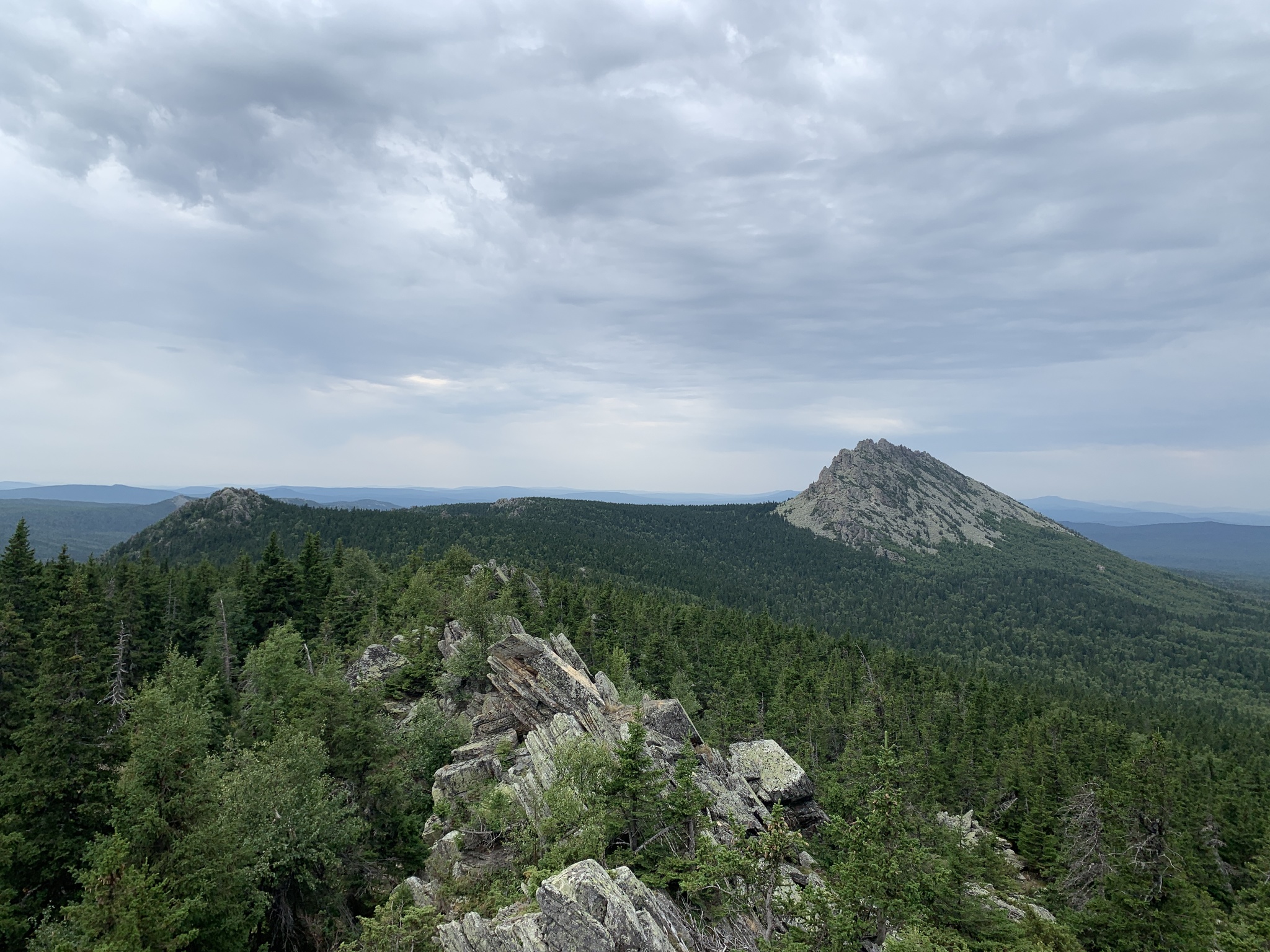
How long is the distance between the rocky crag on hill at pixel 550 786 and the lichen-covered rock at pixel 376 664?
0.20 meters

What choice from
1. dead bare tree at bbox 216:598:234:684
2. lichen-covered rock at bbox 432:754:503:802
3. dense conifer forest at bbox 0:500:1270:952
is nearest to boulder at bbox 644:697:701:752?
lichen-covered rock at bbox 432:754:503:802

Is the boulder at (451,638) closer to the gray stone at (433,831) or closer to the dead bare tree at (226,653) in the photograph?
the dead bare tree at (226,653)

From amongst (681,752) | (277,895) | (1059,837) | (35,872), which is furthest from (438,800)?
(1059,837)

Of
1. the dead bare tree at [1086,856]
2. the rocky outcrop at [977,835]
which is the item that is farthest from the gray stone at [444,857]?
the dead bare tree at [1086,856]

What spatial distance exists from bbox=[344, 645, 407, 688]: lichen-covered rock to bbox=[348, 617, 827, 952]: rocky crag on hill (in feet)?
0.65

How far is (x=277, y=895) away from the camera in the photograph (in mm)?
31141

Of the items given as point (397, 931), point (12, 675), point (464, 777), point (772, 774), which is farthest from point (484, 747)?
point (12, 675)

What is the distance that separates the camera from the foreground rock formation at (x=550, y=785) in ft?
74.2

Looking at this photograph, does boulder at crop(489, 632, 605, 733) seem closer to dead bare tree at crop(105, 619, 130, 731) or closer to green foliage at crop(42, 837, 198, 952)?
green foliage at crop(42, 837, 198, 952)

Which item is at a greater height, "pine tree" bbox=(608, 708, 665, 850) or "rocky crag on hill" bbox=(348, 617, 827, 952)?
"pine tree" bbox=(608, 708, 665, 850)

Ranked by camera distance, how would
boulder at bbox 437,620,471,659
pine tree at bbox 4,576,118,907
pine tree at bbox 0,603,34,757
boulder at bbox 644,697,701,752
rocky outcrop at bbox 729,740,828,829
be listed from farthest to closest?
boulder at bbox 437,620,471,659
rocky outcrop at bbox 729,740,828,829
boulder at bbox 644,697,701,752
pine tree at bbox 0,603,34,757
pine tree at bbox 4,576,118,907

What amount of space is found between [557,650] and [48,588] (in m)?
54.1

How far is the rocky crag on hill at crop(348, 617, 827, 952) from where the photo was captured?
74.5ft

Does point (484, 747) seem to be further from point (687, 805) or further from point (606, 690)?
point (687, 805)
